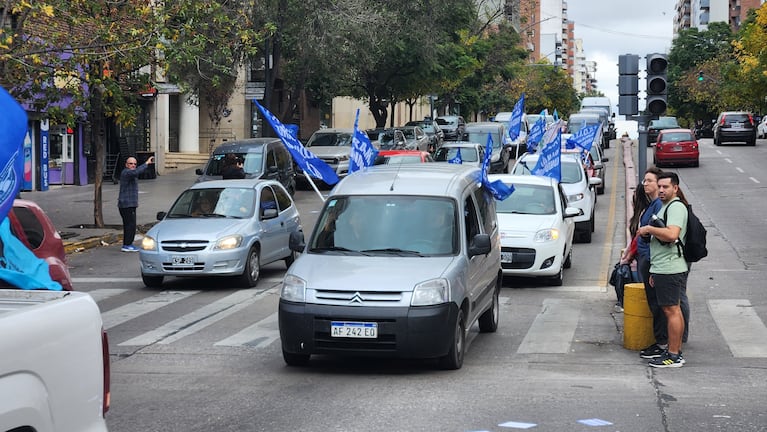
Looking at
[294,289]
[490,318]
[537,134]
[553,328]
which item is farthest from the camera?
[537,134]

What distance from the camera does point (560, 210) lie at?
17.1 m

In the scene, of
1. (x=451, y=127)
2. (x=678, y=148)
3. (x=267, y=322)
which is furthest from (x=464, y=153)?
(x=267, y=322)

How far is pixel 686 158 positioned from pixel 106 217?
24366 millimetres

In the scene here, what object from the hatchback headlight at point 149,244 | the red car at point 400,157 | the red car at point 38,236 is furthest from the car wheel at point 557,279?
the red car at point 400,157

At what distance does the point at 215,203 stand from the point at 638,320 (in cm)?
817

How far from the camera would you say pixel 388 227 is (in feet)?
33.7

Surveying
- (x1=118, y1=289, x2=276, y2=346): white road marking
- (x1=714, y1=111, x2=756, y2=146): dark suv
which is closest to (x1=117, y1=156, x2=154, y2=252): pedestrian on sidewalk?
(x1=118, y1=289, x2=276, y2=346): white road marking

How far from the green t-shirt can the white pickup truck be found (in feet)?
20.5

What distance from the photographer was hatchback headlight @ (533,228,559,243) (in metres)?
15.9

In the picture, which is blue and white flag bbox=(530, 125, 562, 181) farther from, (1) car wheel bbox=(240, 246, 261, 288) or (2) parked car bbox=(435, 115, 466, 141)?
(2) parked car bbox=(435, 115, 466, 141)

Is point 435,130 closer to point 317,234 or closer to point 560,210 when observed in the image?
point 560,210

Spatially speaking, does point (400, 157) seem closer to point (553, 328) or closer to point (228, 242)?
point (228, 242)

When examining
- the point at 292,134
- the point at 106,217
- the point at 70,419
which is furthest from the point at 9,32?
the point at 70,419

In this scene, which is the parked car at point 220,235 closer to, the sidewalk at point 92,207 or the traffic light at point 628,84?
the sidewalk at point 92,207
